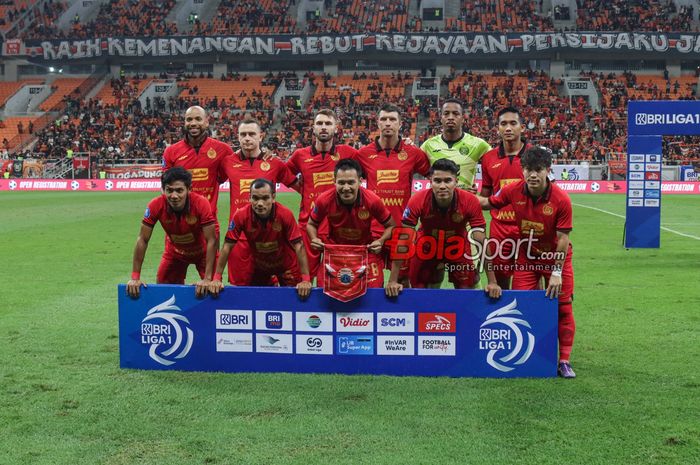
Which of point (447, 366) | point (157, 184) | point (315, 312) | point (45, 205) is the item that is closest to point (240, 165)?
point (315, 312)

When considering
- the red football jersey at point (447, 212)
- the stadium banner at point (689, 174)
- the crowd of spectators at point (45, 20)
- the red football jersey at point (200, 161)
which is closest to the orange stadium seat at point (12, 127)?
the crowd of spectators at point (45, 20)

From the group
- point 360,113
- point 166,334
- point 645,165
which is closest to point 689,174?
point 360,113

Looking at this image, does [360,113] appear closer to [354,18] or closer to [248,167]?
[354,18]

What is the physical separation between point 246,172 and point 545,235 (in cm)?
360

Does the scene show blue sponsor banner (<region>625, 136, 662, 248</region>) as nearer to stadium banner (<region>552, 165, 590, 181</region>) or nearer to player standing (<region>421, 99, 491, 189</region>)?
player standing (<region>421, 99, 491, 189</region>)

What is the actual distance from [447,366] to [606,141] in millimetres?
41813

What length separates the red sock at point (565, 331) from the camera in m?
6.69

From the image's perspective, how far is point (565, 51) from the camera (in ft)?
181

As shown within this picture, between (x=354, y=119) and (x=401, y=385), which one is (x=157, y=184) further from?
(x=401, y=385)

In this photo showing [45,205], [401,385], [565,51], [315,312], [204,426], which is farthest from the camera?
[565,51]

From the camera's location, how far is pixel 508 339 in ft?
21.7

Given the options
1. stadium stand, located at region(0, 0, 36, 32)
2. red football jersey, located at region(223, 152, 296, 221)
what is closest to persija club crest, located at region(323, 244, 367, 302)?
red football jersey, located at region(223, 152, 296, 221)

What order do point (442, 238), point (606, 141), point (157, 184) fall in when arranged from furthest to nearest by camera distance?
point (606, 141)
point (157, 184)
point (442, 238)

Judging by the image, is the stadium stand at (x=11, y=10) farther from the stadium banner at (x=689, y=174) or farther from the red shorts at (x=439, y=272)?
the red shorts at (x=439, y=272)
